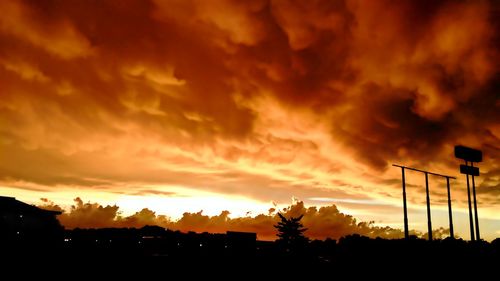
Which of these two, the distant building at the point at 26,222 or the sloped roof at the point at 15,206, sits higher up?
the sloped roof at the point at 15,206

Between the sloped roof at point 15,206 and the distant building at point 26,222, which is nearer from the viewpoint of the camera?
the distant building at point 26,222

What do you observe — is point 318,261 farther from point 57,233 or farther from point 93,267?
point 57,233

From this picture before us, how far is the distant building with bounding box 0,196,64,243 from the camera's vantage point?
50.6 m

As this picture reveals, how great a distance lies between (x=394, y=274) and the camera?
2600 cm

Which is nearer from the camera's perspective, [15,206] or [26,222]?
[15,206]

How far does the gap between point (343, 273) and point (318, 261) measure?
5.01 metres

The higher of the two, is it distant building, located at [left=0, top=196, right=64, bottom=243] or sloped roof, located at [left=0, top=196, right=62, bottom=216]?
sloped roof, located at [left=0, top=196, right=62, bottom=216]

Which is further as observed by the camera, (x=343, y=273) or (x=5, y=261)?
(x=343, y=273)

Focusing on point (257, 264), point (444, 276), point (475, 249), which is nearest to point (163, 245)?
point (257, 264)

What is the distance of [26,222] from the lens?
177ft

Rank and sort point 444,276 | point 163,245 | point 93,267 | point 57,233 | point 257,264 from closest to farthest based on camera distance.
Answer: point 93,267 < point 444,276 < point 257,264 < point 163,245 < point 57,233

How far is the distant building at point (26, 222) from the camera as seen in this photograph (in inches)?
1991

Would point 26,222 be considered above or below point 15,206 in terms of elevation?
below

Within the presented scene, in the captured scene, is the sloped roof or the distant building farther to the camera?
the sloped roof
